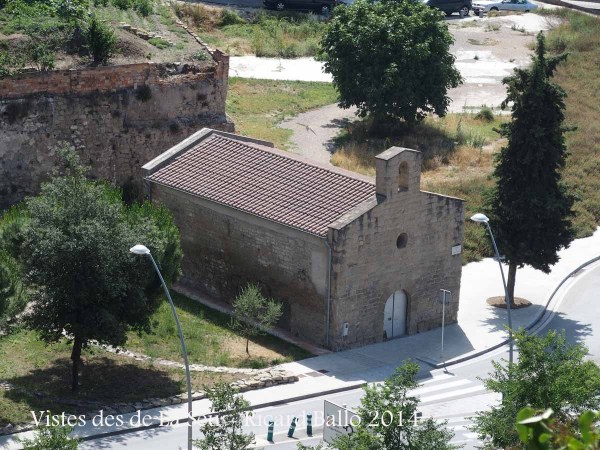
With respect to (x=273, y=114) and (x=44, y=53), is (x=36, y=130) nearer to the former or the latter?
(x=44, y=53)

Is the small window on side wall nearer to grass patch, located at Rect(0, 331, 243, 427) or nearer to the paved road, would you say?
the paved road

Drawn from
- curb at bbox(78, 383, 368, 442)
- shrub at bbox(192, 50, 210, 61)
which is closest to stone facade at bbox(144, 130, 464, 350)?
curb at bbox(78, 383, 368, 442)

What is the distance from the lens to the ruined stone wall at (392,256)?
4078 cm

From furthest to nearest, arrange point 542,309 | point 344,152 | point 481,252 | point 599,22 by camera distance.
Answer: point 599,22 → point 344,152 → point 481,252 → point 542,309

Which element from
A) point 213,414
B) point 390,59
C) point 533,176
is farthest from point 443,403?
point 390,59

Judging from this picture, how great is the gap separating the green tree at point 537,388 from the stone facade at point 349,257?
11598 mm

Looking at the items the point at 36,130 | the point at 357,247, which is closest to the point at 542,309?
the point at 357,247

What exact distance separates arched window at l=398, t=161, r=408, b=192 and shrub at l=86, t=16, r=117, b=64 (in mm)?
14474

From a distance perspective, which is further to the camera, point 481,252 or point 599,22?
point 599,22

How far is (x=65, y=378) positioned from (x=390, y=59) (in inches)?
1119

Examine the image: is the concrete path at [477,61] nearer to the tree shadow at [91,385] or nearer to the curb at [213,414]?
the curb at [213,414]

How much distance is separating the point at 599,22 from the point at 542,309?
130ft

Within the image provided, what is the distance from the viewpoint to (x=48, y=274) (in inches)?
1389

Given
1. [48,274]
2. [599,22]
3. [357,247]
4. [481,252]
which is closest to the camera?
[48,274]
